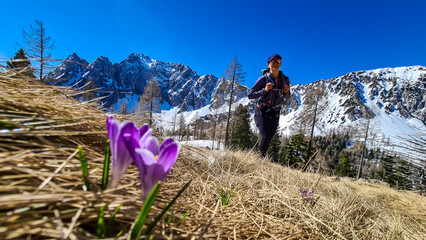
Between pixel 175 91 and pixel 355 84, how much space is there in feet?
487

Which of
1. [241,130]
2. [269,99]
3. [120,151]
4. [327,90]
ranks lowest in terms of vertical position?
[241,130]

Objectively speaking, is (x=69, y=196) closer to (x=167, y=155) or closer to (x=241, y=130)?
(x=167, y=155)

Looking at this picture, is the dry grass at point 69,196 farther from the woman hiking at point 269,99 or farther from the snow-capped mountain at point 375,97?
the snow-capped mountain at point 375,97

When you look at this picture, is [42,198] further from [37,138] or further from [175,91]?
[175,91]

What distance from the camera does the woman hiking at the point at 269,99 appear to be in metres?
3.84

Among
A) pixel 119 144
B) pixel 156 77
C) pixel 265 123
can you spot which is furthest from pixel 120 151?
pixel 156 77

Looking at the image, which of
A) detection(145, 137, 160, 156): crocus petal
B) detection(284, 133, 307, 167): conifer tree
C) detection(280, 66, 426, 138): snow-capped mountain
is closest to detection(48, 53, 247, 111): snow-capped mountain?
detection(280, 66, 426, 138): snow-capped mountain

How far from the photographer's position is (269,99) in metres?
3.83

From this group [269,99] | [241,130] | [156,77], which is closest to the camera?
[269,99]

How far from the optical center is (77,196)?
0.47 meters

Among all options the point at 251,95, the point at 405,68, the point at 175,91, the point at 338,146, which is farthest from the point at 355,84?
the point at 251,95

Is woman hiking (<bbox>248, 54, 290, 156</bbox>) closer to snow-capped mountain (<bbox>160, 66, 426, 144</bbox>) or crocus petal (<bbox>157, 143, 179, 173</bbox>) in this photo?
crocus petal (<bbox>157, 143, 179, 173</bbox>)

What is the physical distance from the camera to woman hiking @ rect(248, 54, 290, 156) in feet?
12.6

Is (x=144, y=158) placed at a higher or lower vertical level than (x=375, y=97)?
lower
